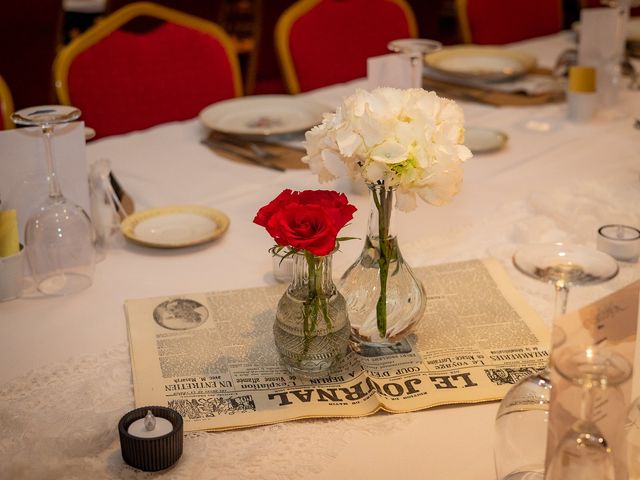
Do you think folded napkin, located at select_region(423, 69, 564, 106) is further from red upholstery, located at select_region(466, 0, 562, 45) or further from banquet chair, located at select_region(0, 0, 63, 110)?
banquet chair, located at select_region(0, 0, 63, 110)

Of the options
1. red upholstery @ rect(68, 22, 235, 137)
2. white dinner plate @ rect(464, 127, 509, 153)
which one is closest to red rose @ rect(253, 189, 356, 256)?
white dinner plate @ rect(464, 127, 509, 153)

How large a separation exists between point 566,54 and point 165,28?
1.03m

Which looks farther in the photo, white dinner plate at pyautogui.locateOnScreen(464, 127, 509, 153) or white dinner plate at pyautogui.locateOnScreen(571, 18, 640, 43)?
white dinner plate at pyautogui.locateOnScreen(571, 18, 640, 43)

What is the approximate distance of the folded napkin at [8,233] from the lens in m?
1.31

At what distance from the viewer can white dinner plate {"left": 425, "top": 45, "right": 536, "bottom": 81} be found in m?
2.42

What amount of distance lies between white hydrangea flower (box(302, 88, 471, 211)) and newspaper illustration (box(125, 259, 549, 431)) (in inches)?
9.2

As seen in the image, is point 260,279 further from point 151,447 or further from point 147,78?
point 147,78

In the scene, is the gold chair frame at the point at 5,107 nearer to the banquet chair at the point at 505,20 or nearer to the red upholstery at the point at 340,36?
the red upholstery at the point at 340,36

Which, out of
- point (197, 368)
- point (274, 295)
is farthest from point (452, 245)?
point (197, 368)

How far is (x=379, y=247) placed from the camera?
1.12 meters

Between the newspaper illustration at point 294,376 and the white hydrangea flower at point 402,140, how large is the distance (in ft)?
0.77

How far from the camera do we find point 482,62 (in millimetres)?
2578

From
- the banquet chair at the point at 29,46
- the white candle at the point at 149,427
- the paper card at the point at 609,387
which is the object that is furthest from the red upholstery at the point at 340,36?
the paper card at the point at 609,387

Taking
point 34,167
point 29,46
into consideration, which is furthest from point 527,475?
point 29,46
